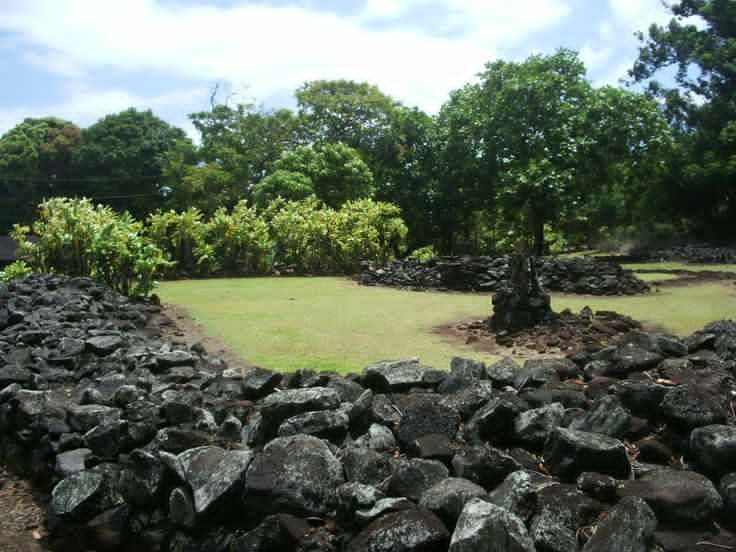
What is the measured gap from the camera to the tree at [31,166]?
3591 centimetres

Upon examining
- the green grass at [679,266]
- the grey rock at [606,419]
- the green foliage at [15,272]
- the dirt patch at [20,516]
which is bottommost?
the dirt patch at [20,516]

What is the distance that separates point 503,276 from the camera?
523 inches

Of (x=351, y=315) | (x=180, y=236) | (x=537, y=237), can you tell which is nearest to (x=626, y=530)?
(x=351, y=315)

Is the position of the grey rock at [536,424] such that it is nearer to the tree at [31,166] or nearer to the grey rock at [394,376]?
the grey rock at [394,376]

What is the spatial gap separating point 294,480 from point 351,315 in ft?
22.0

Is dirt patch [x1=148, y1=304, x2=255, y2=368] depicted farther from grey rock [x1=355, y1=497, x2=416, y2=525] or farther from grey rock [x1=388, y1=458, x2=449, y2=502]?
grey rock [x1=355, y1=497, x2=416, y2=525]

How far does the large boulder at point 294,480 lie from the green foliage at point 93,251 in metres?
8.19

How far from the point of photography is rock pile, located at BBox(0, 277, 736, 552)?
2617 mm

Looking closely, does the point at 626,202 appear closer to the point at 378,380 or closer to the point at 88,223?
the point at 88,223

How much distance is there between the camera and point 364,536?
8.71 ft

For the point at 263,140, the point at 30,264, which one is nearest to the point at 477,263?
the point at 30,264

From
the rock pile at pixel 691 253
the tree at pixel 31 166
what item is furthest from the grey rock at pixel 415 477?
the tree at pixel 31 166

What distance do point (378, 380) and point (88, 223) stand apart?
8.68 metres

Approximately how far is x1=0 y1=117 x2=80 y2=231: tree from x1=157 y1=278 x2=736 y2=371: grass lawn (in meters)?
25.1
